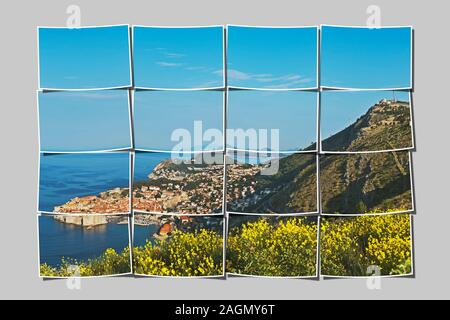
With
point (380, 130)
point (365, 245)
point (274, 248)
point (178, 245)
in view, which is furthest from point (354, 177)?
point (178, 245)

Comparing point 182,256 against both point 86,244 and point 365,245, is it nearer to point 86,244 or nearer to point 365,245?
point 86,244

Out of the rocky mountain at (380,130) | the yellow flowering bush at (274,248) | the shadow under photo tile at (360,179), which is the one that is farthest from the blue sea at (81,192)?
the rocky mountain at (380,130)

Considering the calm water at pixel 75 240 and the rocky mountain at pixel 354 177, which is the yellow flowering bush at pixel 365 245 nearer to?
the rocky mountain at pixel 354 177

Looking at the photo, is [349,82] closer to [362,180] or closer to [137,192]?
[362,180]

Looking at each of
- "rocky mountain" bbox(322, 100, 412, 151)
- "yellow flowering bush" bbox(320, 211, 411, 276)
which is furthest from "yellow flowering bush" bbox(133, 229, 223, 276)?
"rocky mountain" bbox(322, 100, 412, 151)

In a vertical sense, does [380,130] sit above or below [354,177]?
above

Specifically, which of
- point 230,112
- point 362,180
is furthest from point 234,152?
point 362,180

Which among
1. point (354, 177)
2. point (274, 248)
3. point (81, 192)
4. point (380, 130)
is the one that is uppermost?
point (380, 130)
